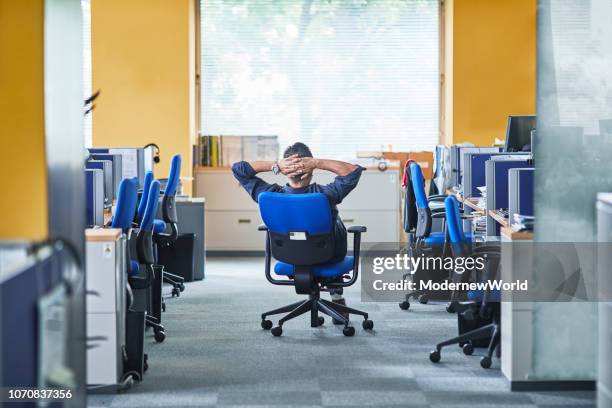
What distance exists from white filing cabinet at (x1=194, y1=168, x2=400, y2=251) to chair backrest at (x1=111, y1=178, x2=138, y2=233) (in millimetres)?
4639

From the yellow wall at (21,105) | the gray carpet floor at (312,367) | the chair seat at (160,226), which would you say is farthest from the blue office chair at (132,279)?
the chair seat at (160,226)

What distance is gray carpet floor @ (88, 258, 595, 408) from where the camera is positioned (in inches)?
179

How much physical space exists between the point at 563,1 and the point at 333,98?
607 centimetres

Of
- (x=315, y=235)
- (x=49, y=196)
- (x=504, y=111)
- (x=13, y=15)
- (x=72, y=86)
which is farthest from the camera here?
(x=504, y=111)

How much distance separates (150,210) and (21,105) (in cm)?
210

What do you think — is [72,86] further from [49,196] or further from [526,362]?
[526,362]

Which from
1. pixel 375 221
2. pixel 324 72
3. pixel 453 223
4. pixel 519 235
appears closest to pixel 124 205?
pixel 453 223

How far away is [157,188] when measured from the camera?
20.0 ft

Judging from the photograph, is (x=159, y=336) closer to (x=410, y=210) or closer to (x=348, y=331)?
(x=348, y=331)

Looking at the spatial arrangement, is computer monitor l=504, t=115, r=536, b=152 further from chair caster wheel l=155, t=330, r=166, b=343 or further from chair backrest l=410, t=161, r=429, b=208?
chair caster wheel l=155, t=330, r=166, b=343

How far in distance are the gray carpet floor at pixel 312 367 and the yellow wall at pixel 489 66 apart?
346 cm

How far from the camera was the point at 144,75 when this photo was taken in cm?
992

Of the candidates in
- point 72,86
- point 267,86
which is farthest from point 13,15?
point 267,86

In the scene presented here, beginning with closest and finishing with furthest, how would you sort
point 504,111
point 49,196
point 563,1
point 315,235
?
point 49,196, point 563,1, point 315,235, point 504,111
